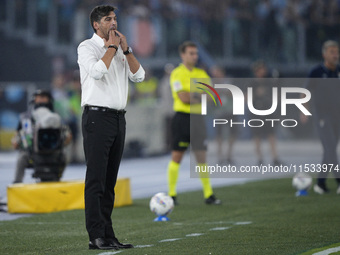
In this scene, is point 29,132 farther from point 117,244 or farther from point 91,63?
point 91,63

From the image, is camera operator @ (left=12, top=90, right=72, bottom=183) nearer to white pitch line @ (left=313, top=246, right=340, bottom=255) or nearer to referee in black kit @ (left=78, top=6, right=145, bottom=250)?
referee in black kit @ (left=78, top=6, right=145, bottom=250)

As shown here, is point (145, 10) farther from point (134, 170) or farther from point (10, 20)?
point (134, 170)

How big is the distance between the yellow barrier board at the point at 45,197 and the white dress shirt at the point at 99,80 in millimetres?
3856

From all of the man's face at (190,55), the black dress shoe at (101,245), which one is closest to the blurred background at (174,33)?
the man's face at (190,55)

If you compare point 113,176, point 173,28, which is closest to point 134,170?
point 113,176

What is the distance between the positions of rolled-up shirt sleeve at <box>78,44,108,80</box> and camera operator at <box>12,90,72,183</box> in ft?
15.5

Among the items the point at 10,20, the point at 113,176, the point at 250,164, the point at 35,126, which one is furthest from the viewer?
the point at 10,20

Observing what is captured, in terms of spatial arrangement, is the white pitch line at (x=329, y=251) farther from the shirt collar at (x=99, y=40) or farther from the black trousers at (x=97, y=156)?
the shirt collar at (x=99, y=40)

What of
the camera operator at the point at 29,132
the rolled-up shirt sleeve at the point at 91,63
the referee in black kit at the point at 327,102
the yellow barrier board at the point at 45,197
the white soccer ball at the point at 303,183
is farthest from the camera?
the referee in black kit at the point at 327,102

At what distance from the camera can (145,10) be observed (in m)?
31.0

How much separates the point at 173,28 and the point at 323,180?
736 inches

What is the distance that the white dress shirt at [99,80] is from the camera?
705 cm

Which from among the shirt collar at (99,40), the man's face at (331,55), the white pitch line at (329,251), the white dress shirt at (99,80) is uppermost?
the man's face at (331,55)

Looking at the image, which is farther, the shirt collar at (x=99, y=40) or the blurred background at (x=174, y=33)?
the blurred background at (x=174, y=33)
